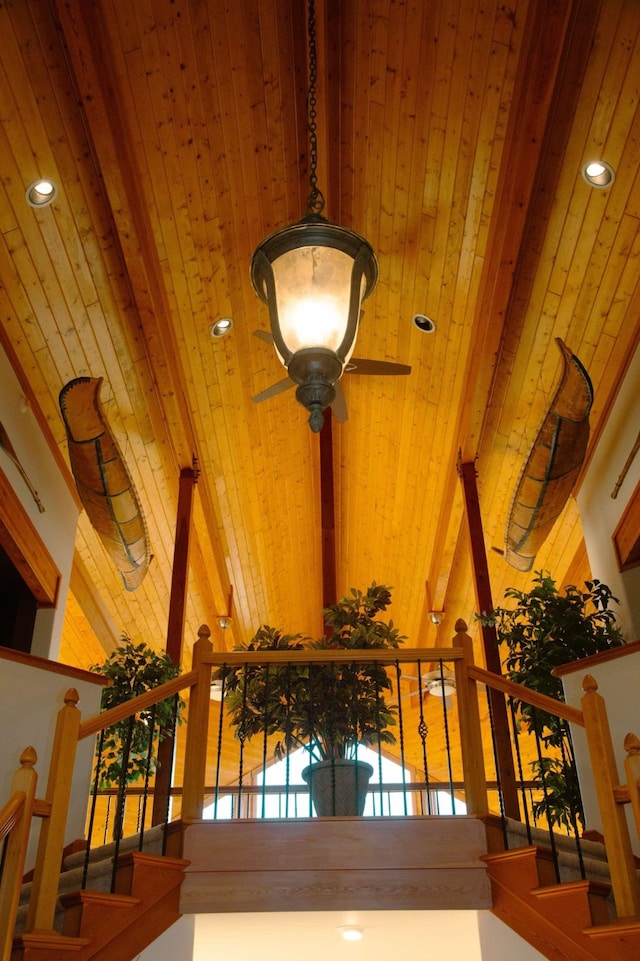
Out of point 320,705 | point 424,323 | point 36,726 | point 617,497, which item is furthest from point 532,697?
point 424,323

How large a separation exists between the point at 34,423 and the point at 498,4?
3893 mm

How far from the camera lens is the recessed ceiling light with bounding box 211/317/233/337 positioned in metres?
6.52

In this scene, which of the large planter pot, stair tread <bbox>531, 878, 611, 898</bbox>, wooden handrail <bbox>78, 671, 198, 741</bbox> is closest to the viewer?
stair tread <bbox>531, 878, 611, 898</bbox>

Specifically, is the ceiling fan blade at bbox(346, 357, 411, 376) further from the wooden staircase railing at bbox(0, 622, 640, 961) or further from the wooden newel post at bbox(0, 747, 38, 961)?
the wooden newel post at bbox(0, 747, 38, 961)

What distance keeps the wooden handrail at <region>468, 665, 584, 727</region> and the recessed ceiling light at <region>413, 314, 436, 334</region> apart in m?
3.15

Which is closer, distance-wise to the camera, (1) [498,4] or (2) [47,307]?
(1) [498,4]

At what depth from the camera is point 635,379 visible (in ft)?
18.2

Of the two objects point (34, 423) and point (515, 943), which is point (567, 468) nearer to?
point (515, 943)

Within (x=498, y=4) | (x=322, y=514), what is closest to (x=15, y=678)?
(x=498, y=4)

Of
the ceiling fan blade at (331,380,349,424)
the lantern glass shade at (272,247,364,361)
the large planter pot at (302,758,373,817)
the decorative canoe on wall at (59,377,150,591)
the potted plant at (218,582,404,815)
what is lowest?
the large planter pot at (302,758,373,817)

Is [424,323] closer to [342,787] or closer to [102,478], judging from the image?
[102,478]

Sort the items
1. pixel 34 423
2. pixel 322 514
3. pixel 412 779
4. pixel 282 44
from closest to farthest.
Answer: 1. pixel 282 44
2. pixel 34 423
3. pixel 322 514
4. pixel 412 779

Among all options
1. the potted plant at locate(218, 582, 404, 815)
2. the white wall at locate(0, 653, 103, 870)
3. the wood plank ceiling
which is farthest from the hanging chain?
the white wall at locate(0, 653, 103, 870)

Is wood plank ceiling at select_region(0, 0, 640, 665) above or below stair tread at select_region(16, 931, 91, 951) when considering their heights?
above
